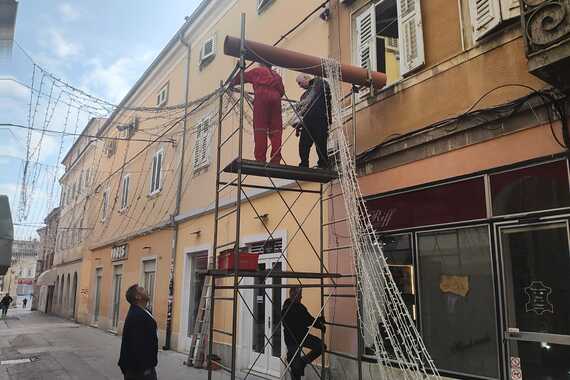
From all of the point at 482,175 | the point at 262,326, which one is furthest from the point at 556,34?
the point at 262,326

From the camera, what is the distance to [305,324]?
7016 millimetres

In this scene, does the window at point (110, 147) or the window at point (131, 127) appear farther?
the window at point (110, 147)

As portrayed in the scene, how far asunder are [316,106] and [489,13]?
2.56m

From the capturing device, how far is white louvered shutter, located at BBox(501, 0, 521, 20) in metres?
5.30

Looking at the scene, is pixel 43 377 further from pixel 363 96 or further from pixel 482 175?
pixel 482 175

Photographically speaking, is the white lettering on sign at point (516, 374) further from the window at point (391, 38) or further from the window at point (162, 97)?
the window at point (162, 97)

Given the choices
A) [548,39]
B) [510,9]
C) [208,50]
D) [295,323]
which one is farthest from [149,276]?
[548,39]

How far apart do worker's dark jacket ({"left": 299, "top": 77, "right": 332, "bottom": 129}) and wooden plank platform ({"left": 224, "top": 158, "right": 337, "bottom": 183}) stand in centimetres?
82

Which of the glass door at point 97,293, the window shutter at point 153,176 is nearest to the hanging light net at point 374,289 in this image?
the window shutter at point 153,176

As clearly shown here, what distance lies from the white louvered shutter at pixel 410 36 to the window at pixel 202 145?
728cm

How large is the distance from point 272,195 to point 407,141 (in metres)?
3.74

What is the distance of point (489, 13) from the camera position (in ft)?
18.4

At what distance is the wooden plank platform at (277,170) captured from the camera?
605cm

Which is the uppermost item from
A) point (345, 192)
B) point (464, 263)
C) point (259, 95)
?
point (259, 95)
